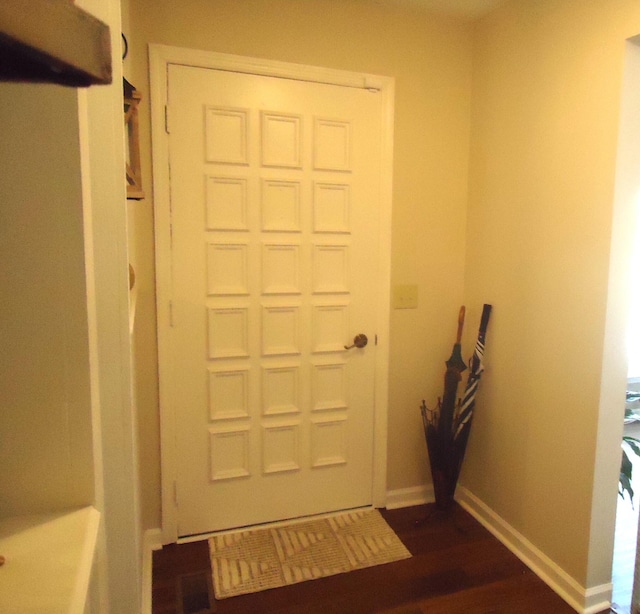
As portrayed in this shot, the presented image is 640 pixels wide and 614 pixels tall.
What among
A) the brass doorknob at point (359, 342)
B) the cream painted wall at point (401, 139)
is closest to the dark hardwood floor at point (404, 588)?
the cream painted wall at point (401, 139)

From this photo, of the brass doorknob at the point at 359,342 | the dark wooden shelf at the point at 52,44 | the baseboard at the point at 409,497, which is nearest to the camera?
the dark wooden shelf at the point at 52,44

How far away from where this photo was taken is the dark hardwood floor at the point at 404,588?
70.0 inches

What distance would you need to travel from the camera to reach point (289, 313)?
86.3 inches

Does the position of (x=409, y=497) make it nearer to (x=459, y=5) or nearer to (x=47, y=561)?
(x=47, y=561)

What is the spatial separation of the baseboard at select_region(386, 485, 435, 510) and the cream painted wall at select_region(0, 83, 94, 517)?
2.11 m

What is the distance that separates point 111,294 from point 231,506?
1565 millimetres

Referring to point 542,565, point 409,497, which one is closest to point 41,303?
point 542,565

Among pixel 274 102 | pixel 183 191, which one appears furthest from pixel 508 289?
pixel 183 191

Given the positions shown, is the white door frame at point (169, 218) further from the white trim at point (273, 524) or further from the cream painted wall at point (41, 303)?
the cream painted wall at point (41, 303)

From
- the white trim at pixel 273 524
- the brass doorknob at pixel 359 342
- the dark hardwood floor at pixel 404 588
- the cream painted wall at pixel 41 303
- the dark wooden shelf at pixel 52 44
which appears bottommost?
the dark hardwood floor at pixel 404 588

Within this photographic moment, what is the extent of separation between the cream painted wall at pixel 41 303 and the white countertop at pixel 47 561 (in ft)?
0.10

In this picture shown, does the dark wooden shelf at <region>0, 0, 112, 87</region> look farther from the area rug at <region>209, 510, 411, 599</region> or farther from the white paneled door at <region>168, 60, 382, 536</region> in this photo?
the area rug at <region>209, 510, 411, 599</region>

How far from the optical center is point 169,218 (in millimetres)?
1981

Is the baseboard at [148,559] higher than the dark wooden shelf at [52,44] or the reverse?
the reverse
